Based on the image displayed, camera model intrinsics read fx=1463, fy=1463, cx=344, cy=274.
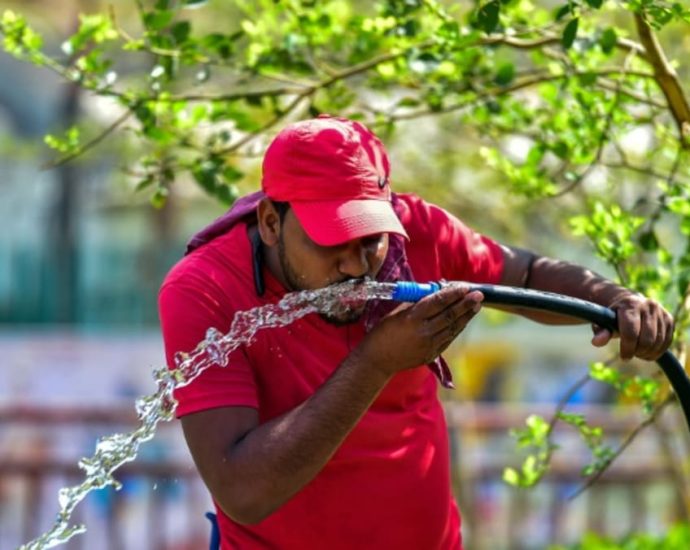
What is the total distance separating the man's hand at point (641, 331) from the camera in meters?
2.82

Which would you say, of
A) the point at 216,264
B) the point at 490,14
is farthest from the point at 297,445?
the point at 490,14

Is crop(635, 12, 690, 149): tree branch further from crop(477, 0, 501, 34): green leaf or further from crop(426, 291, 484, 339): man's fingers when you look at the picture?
crop(426, 291, 484, 339): man's fingers

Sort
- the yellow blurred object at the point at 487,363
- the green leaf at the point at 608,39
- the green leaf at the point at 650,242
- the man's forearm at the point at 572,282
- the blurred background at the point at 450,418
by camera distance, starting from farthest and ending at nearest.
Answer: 1. the yellow blurred object at the point at 487,363
2. the blurred background at the point at 450,418
3. the green leaf at the point at 650,242
4. the green leaf at the point at 608,39
5. the man's forearm at the point at 572,282

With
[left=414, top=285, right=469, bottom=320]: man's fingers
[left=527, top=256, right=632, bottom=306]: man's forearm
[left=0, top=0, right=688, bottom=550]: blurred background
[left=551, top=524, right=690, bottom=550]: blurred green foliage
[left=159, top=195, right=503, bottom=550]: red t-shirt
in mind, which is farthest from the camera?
[left=0, top=0, right=688, bottom=550]: blurred background

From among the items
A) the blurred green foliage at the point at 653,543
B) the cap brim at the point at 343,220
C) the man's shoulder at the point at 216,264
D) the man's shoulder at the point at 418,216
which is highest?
the cap brim at the point at 343,220

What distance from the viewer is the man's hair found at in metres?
2.84

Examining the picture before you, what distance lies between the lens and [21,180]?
1775 centimetres

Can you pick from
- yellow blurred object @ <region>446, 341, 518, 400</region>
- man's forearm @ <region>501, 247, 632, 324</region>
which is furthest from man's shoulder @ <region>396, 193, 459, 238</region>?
yellow blurred object @ <region>446, 341, 518, 400</region>

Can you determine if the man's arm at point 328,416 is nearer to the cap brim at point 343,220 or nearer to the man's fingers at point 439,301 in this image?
the man's fingers at point 439,301

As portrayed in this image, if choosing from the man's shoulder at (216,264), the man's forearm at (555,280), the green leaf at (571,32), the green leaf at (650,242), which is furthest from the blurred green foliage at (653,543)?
the man's shoulder at (216,264)

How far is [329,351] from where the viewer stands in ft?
9.61

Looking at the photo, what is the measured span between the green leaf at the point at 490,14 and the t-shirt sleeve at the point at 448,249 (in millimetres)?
472

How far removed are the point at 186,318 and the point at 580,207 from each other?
12.9 ft

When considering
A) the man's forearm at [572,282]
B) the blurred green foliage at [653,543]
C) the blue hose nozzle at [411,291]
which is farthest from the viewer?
the blurred green foliage at [653,543]
